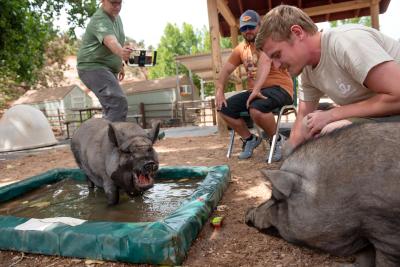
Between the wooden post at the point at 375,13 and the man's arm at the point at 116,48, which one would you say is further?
the wooden post at the point at 375,13

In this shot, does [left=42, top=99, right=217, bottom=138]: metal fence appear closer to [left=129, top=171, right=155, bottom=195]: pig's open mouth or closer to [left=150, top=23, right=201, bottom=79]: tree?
[left=129, top=171, right=155, bottom=195]: pig's open mouth

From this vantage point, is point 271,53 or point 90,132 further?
point 90,132

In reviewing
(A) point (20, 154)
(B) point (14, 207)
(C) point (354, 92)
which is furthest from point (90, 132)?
(A) point (20, 154)

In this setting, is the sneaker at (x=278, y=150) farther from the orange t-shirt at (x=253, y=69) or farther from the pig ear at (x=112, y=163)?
the pig ear at (x=112, y=163)

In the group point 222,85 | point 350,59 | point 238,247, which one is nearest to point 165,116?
point 222,85

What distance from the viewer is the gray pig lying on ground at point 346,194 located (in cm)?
175

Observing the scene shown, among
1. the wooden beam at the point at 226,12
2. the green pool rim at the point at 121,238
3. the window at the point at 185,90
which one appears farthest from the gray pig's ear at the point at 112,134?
the window at the point at 185,90

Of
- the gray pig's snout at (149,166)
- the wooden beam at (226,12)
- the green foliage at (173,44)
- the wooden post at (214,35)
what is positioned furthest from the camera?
the green foliage at (173,44)

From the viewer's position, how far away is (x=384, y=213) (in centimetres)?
173

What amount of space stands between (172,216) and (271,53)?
1211 millimetres

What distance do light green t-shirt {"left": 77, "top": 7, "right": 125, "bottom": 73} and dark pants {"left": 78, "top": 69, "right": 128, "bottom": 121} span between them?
0.32 ft

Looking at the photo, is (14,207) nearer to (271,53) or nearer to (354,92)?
(271,53)

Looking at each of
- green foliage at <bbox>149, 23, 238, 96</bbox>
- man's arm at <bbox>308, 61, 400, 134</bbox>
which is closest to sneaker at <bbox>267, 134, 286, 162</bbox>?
man's arm at <bbox>308, 61, 400, 134</bbox>

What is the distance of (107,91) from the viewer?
15.4 feet
